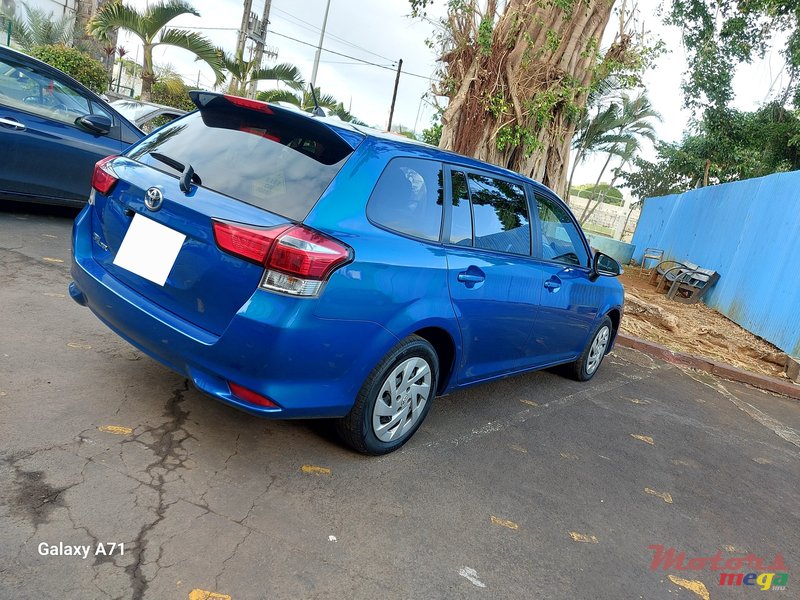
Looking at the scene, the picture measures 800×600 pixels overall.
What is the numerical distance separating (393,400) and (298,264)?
98 centimetres

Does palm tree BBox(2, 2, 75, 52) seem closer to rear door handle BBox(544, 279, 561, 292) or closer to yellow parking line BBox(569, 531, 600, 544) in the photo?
rear door handle BBox(544, 279, 561, 292)

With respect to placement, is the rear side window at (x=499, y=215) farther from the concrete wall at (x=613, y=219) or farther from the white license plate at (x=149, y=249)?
the concrete wall at (x=613, y=219)

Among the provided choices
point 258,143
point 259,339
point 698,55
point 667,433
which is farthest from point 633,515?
point 698,55

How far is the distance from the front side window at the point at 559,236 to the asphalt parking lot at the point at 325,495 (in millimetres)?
1110

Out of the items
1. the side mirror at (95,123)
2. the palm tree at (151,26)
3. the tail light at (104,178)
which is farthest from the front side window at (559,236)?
the palm tree at (151,26)

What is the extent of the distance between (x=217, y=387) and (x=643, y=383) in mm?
4675

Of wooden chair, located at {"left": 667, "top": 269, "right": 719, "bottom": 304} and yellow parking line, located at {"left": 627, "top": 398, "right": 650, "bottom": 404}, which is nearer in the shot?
yellow parking line, located at {"left": 627, "top": 398, "right": 650, "bottom": 404}

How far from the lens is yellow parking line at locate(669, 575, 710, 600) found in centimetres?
275

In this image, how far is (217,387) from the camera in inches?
108

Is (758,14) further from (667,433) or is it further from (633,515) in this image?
(633,515)

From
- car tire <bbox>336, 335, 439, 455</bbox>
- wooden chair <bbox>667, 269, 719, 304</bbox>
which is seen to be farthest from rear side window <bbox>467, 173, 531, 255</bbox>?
wooden chair <bbox>667, 269, 719, 304</bbox>

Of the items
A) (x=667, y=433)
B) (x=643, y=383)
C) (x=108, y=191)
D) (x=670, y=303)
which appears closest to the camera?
(x=108, y=191)

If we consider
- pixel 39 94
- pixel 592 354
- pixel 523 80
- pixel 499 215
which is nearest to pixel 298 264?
pixel 499 215

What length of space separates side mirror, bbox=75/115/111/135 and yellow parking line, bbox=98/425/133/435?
4.06 metres
